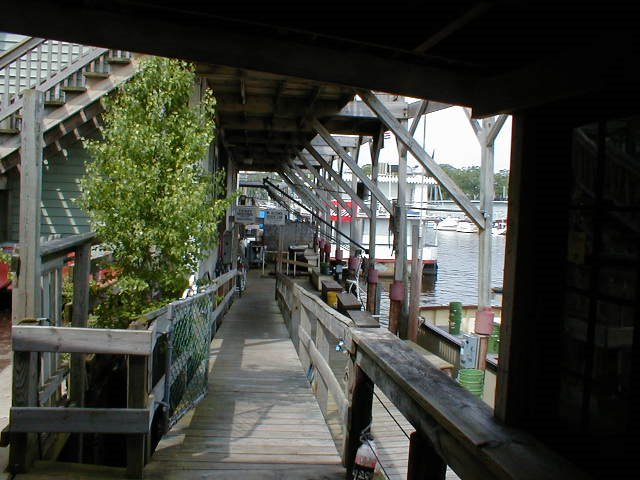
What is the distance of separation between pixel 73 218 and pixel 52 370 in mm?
6979

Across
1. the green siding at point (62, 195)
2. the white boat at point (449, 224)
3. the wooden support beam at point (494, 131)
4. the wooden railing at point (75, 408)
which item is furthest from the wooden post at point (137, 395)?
the white boat at point (449, 224)

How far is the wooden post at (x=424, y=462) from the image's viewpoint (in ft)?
8.70

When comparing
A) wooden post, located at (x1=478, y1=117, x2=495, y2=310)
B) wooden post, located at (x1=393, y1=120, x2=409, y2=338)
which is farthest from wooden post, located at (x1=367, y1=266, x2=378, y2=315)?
wooden post, located at (x1=478, y1=117, x2=495, y2=310)

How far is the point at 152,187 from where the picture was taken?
5.76 meters

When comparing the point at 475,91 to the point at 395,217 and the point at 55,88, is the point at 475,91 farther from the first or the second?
the point at 395,217

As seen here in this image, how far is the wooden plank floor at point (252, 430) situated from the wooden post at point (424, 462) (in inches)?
49.6

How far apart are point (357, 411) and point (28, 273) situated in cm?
241

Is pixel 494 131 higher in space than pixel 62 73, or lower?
lower

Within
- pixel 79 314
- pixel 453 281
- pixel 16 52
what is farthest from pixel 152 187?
pixel 453 281

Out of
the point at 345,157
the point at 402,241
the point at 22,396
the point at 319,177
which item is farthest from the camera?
the point at 319,177

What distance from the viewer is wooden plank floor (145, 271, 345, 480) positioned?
3900 mm

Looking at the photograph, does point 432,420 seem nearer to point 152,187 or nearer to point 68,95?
point 152,187

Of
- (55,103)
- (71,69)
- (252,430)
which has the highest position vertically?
(71,69)

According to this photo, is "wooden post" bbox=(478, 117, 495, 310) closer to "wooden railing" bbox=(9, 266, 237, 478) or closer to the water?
"wooden railing" bbox=(9, 266, 237, 478)
